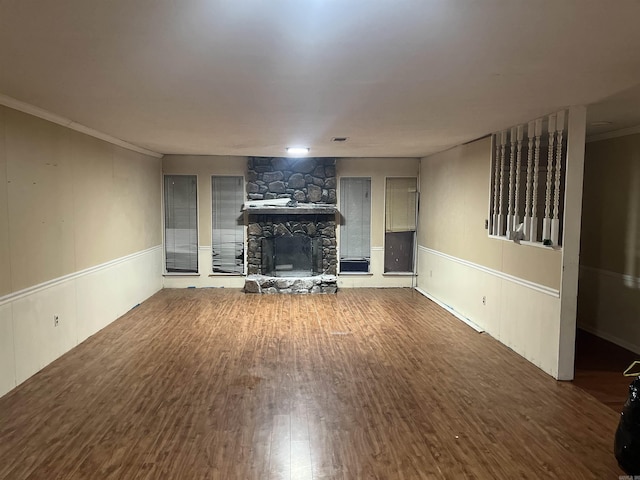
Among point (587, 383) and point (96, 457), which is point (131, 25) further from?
point (587, 383)

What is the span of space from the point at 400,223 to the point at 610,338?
151 inches

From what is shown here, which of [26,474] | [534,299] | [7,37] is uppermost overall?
[7,37]

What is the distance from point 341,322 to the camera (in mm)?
5727

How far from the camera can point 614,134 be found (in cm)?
503

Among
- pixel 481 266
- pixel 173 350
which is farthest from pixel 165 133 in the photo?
pixel 481 266

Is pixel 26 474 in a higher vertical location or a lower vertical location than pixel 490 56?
lower

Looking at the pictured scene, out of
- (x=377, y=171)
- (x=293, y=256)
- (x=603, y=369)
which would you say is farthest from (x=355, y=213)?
(x=603, y=369)

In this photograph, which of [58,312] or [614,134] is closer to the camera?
[58,312]

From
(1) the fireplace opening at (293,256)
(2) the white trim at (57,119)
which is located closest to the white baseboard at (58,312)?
(2) the white trim at (57,119)

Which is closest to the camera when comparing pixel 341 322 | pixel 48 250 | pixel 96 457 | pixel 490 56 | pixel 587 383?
pixel 490 56

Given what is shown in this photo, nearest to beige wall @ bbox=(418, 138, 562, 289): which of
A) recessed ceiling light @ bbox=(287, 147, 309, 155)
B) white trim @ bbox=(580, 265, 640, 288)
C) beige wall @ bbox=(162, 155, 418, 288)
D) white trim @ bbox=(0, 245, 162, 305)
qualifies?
beige wall @ bbox=(162, 155, 418, 288)

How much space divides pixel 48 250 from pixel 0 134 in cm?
115

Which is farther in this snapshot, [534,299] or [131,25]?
[534,299]

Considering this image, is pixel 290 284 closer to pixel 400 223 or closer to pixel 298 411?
pixel 400 223
